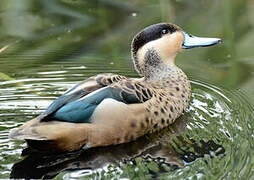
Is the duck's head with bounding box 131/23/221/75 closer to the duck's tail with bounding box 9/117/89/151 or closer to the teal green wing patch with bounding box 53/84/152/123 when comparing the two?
the teal green wing patch with bounding box 53/84/152/123

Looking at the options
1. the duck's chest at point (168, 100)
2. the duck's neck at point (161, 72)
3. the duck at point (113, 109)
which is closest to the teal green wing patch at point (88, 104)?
the duck at point (113, 109)

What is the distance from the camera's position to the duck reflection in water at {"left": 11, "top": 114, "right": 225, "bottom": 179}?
4.22 meters

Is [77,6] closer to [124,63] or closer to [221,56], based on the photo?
[124,63]

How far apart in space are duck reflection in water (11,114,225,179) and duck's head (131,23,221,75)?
879 millimetres

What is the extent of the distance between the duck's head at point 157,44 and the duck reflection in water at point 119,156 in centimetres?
88

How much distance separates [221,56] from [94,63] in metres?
1.47

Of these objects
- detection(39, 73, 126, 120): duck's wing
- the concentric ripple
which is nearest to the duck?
detection(39, 73, 126, 120): duck's wing

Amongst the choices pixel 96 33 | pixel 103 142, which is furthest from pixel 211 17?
pixel 103 142

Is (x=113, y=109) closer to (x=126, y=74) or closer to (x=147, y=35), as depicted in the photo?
(x=147, y=35)

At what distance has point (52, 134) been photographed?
426 cm

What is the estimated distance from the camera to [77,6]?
785 centimetres

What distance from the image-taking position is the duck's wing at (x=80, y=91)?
4.46m

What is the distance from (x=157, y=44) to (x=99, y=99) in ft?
3.56

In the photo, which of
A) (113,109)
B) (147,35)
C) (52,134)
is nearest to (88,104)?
(113,109)
